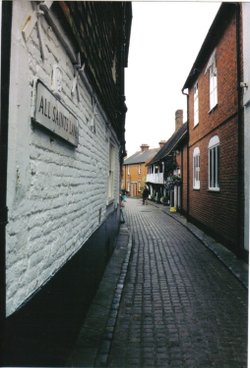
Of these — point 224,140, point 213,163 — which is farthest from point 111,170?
point 213,163

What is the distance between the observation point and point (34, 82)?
7.04 feet

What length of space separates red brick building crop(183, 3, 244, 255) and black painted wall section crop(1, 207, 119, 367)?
15.6ft

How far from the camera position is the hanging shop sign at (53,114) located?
2195 millimetres

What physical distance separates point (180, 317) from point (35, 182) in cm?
320

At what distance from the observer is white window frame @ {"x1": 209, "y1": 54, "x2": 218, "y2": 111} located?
33.4 ft

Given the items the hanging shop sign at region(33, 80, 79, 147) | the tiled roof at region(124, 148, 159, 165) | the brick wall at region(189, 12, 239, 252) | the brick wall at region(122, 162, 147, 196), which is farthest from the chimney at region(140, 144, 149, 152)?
the hanging shop sign at region(33, 80, 79, 147)

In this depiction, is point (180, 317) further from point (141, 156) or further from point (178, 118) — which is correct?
point (141, 156)

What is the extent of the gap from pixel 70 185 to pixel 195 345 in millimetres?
2211

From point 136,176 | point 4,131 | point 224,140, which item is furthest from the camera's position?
point 136,176

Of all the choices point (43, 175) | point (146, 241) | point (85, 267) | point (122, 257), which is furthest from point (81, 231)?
point (146, 241)

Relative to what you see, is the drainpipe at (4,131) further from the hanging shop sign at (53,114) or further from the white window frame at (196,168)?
the white window frame at (196,168)

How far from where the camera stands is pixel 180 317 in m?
4.58

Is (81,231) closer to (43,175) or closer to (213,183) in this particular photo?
(43,175)

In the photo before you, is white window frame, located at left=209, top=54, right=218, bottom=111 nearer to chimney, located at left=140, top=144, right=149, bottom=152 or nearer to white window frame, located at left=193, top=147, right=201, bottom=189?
white window frame, located at left=193, top=147, right=201, bottom=189
